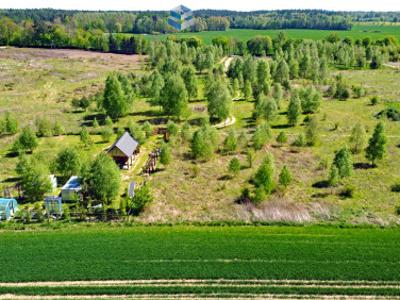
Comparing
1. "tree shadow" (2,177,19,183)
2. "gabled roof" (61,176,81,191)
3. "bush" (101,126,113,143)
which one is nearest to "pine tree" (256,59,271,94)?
"bush" (101,126,113,143)

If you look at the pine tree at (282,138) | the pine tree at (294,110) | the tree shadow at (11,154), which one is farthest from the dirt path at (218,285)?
the pine tree at (294,110)

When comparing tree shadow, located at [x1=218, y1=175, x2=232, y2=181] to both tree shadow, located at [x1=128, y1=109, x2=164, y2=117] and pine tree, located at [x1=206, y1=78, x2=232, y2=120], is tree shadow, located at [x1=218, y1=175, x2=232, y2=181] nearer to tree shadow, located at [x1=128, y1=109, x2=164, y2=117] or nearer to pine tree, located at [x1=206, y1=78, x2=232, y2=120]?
pine tree, located at [x1=206, y1=78, x2=232, y2=120]

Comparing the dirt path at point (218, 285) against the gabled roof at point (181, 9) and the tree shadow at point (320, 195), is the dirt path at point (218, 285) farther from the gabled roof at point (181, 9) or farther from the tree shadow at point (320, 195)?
the gabled roof at point (181, 9)

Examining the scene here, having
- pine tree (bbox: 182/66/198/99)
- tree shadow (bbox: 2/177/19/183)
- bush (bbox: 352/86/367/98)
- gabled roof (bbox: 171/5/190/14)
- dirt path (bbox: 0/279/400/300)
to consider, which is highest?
gabled roof (bbox: 171/5/190/14)

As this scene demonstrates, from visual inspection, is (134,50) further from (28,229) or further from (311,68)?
(28,229)

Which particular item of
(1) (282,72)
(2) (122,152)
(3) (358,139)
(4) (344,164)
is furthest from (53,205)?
(1) (282,72)

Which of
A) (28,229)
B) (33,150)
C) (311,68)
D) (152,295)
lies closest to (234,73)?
(311,68)
